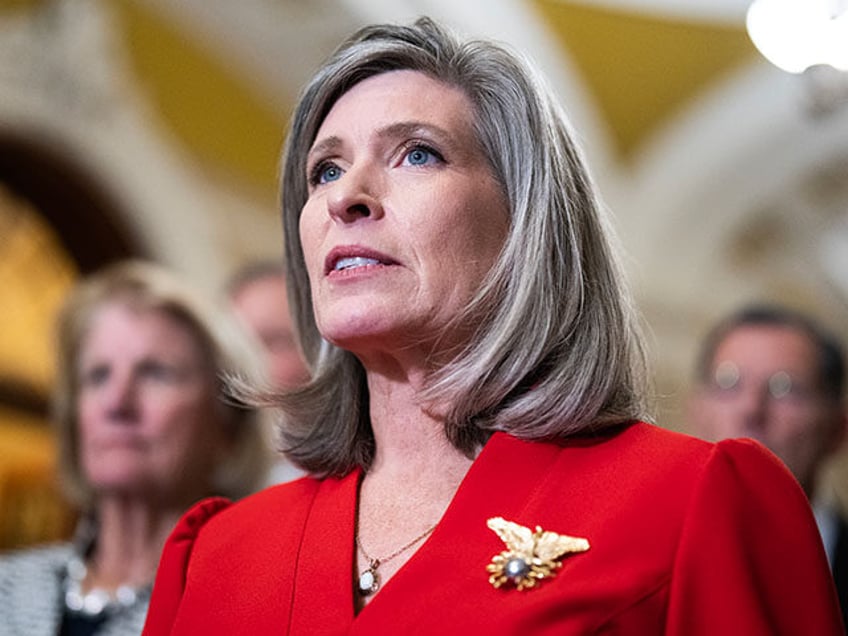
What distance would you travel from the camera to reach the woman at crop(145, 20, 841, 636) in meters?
1.65

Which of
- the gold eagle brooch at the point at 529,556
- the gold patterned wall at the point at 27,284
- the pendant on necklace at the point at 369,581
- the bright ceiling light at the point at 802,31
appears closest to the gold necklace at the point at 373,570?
the pendant on necklace at the point at 369,581

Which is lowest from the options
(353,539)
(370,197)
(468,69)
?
(353,539)

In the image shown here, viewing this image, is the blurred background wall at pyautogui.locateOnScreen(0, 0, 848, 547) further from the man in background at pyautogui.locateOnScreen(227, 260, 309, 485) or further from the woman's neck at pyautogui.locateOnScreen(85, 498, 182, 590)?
the woman's neck at pyautogui.locateOnScreen(85, 498, 182, 590)

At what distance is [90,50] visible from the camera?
6.99 metres

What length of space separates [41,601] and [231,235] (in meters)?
5.33

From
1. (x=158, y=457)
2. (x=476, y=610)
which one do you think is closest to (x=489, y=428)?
(x=476, y=610)

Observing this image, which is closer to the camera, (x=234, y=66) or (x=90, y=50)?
(x=90, y=50)

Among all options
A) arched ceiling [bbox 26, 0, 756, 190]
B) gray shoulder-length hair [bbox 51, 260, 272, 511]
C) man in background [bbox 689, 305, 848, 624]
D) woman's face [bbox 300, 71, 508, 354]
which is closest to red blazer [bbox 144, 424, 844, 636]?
woman's face [bbox 300, 71, 508, 354]

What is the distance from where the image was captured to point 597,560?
165cm

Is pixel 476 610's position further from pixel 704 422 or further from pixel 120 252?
pixel 120 252

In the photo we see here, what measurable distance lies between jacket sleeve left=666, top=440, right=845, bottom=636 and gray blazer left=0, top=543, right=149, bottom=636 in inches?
52.9

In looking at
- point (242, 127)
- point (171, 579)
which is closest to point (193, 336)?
point (171, 579)

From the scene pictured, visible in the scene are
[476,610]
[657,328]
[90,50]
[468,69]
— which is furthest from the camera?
[657,328]

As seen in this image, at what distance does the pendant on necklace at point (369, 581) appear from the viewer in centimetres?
179
